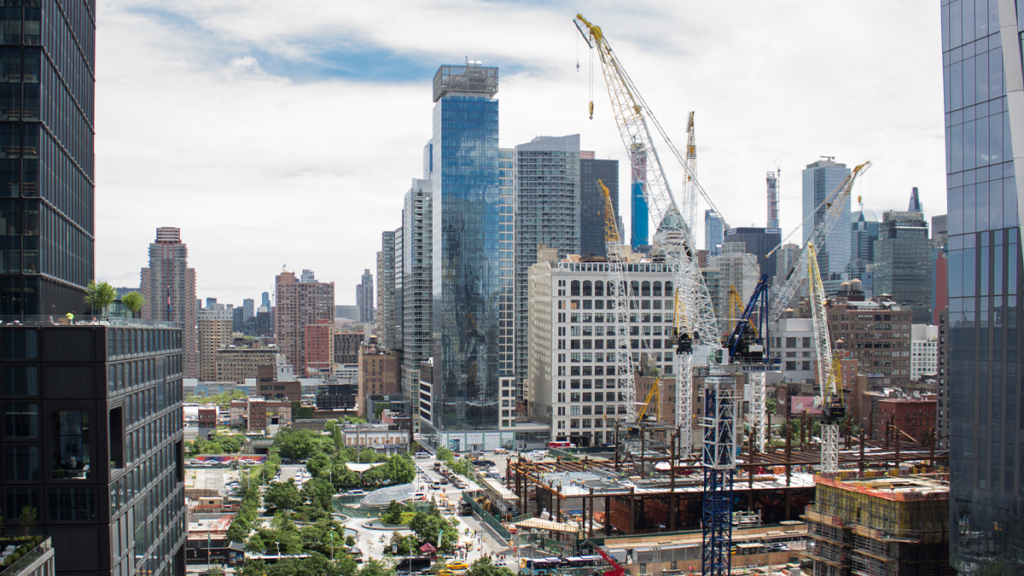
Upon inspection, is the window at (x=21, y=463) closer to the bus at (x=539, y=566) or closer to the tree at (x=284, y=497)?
the bus at (x=539, y=566)

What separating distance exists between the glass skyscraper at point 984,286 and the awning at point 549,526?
43.0 meters

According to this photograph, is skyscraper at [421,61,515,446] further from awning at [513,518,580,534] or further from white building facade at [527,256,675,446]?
awning at [513,518,580,534]

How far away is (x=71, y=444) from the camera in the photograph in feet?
139

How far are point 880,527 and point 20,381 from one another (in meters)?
54.0

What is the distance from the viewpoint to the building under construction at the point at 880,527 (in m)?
59.0

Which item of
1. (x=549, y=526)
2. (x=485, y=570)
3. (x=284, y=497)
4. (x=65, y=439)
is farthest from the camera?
(x=284, y=497)

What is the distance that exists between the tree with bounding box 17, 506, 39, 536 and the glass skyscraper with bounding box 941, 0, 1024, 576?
4873cm

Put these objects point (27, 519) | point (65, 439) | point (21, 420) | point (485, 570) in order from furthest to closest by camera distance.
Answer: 1. point (485, 570)
2. point (65, 439)
3. point (21, 420)
4. point (27, 519)

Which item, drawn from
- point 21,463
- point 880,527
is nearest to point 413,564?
point 880,527

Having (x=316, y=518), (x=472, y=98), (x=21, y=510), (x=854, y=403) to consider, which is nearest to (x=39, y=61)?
(x=21, y=510)

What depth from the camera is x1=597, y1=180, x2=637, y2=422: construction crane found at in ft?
498

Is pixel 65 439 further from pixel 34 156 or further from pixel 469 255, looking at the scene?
pixel 469 255

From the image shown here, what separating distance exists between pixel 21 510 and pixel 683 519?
240 feet

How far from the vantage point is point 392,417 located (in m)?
180
